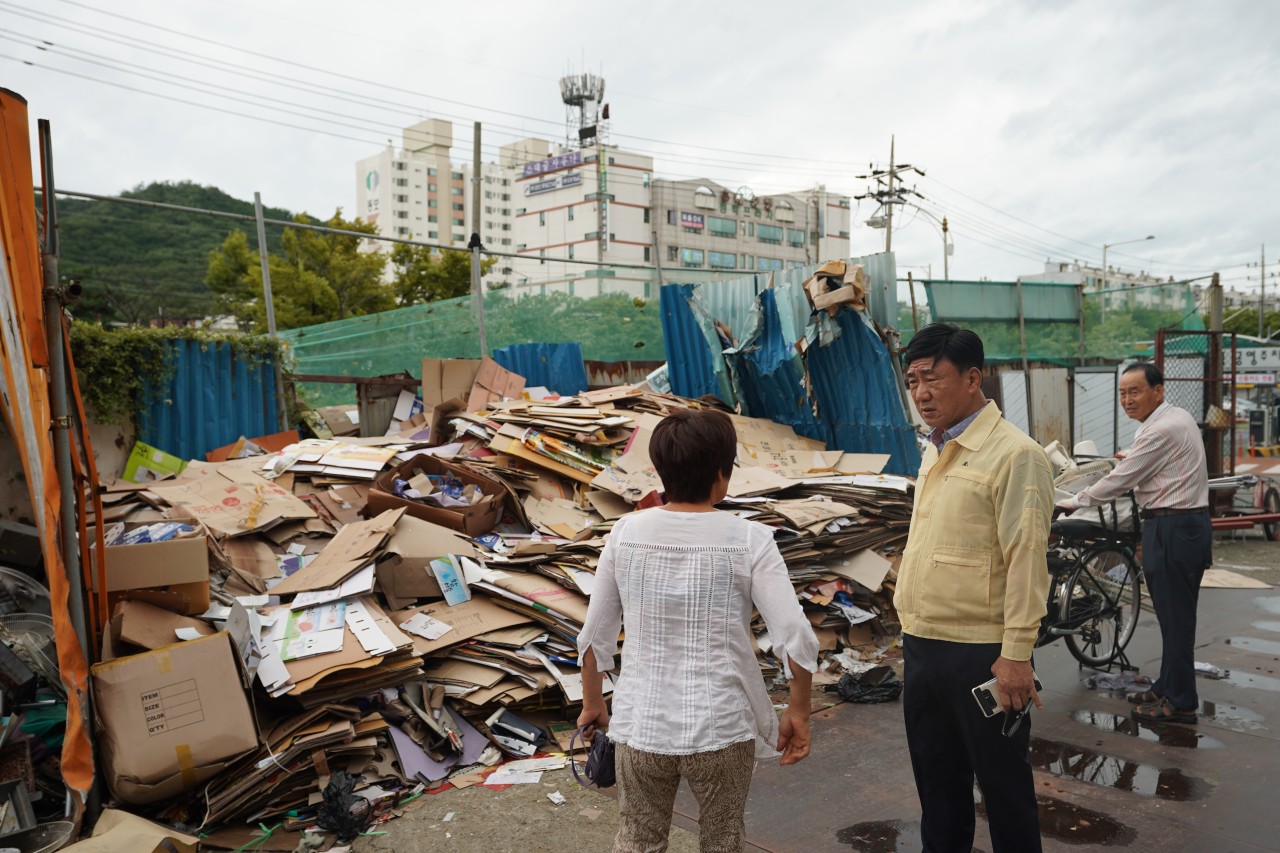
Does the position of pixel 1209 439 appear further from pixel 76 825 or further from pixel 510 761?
pixel 76 825

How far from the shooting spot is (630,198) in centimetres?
7906

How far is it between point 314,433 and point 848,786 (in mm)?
7103

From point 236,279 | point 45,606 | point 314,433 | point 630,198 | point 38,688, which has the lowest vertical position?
point 38,688

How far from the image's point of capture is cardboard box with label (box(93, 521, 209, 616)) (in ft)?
13.2

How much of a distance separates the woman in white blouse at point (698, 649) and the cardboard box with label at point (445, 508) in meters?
3.98

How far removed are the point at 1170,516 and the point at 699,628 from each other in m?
3.63

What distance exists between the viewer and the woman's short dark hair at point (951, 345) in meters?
2.66

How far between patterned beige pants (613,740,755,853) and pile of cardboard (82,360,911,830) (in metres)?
2.17

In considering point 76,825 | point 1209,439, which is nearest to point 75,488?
point 76,825

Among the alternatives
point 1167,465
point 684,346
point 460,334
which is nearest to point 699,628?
point 1167,465

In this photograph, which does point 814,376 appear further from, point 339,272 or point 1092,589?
point 339,272

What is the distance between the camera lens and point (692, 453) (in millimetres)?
2168

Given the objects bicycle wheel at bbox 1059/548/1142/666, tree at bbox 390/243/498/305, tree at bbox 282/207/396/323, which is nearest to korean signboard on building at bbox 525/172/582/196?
tree at bbox 390/243/498/305

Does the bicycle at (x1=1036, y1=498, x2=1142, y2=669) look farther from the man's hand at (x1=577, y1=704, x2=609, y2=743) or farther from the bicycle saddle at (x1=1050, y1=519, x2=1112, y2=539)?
the man's hand at (x1=577, y1=704, x2=609, y2=743)
